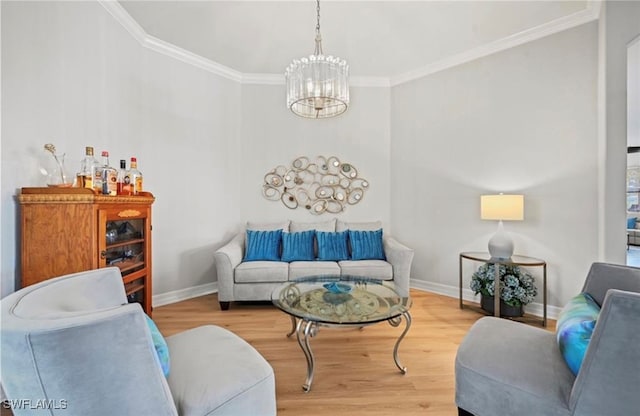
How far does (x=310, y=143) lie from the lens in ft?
12.6

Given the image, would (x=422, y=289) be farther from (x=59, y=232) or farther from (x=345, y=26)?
(x=59, y=232)

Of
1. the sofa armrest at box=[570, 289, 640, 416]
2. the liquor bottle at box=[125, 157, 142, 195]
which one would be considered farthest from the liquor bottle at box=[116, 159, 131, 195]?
the sofa armrest at box=[570, 289, 640, 416]

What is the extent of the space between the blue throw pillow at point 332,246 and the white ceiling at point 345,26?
2136mm

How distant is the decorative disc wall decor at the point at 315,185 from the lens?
380cm

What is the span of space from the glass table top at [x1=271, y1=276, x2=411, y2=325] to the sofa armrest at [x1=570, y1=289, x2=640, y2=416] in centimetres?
91

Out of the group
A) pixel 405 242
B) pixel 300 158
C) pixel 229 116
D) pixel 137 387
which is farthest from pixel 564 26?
pixel 137 387

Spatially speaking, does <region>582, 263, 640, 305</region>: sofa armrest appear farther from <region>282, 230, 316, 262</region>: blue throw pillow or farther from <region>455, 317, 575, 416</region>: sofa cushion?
<region>282, 230, 316, 262</region>: blue throw pillow

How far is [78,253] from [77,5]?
1.93 metres

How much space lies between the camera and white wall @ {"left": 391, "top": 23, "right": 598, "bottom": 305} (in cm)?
257

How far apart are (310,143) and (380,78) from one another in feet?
4.29

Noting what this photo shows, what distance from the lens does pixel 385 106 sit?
3.89 metres

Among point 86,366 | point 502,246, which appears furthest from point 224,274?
point 502,246

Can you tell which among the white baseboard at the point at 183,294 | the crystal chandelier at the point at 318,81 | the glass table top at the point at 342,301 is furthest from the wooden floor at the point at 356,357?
the crystal chandelier at the point at 318,81

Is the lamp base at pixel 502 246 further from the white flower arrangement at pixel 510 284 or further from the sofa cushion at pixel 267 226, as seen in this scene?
the sofa cushion at pixel 267 226
